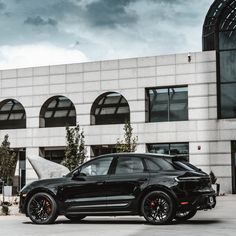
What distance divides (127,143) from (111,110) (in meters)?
6.28

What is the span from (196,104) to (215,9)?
19.4ft

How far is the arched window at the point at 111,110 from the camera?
41844 millimetres

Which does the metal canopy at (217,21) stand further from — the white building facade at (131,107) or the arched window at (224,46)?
the white building facade at (131,107)

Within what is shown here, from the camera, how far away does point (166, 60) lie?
127 feet

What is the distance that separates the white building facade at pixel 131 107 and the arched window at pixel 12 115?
809 mm

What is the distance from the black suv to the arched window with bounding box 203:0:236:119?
2325cm

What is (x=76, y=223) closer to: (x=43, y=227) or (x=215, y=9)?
(x=43, y=227)

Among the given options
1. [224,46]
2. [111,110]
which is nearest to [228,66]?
[224,46]

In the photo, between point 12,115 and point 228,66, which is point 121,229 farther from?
point 12,115

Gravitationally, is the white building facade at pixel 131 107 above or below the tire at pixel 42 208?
above

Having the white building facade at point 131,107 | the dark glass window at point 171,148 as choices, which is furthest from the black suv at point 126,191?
the dark glass window at point 171,148

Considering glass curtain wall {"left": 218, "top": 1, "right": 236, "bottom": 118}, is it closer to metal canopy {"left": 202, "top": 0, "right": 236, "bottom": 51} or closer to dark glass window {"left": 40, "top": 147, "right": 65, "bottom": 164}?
metal canopy {"left": 202, "top": 0, "right": 236, "bottom": 51}

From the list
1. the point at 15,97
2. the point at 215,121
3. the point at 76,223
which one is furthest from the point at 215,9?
the point at 76,223

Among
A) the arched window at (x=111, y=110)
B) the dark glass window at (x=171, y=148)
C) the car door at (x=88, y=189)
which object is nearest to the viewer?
the car door at (x=88, y=189)
